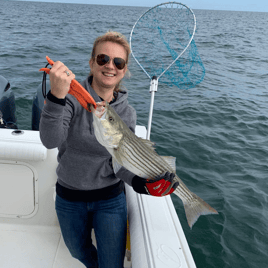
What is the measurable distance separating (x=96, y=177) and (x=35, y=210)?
150 centimetres

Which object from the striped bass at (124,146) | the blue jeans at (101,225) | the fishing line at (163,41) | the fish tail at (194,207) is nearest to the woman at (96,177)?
the blue jeans at (101,225)

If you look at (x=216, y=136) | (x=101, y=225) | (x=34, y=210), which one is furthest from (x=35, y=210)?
(x=216, y=136)

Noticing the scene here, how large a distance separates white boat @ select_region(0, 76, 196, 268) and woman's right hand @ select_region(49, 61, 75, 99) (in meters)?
Answer: 1.46

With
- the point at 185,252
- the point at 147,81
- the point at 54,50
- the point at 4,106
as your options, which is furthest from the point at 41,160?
the point at 54,50

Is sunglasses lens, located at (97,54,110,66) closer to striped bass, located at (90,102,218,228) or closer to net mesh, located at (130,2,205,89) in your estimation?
striped bass, located at (90,102,218,228)

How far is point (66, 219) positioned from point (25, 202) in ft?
3.90

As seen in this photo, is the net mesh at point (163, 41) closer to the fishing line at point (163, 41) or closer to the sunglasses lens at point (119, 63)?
the fishing line at point (163, 41)

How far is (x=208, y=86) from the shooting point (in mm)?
11641

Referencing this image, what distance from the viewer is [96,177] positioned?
2.44 metres

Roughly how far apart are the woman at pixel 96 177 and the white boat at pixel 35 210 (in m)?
0.27

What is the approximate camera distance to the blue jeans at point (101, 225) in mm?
2441

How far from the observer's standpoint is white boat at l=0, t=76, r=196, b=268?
8.73 feet

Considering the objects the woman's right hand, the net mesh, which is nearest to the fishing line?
the net mesh

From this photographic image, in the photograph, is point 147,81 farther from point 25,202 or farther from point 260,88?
point 25,202
